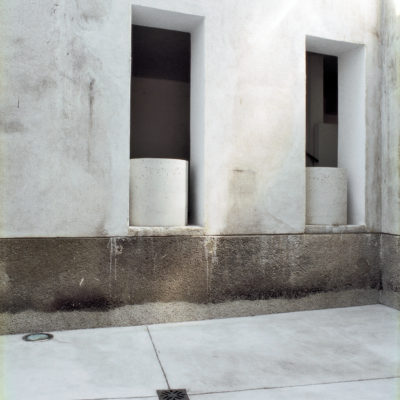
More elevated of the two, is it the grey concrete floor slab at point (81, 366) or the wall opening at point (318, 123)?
the wall opening at point (318, 123)

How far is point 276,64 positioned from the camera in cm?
524

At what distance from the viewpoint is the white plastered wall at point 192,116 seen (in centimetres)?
432

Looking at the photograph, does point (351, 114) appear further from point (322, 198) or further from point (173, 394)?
point (173, 394)

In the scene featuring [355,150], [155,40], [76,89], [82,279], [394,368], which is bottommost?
[394,368]

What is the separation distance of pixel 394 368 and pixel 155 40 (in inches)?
254

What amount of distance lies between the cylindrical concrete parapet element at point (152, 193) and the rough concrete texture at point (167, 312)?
988 mm

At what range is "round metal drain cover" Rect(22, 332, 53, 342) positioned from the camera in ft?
13.4

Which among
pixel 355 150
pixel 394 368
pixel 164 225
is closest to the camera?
pixel 394 368

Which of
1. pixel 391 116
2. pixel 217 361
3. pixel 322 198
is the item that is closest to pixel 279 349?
pixel 217 361

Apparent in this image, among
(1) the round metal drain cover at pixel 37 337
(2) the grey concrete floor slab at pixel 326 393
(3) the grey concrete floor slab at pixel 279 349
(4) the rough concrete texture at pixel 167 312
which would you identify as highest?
(4) the rough concrete texture at pixel 167 312

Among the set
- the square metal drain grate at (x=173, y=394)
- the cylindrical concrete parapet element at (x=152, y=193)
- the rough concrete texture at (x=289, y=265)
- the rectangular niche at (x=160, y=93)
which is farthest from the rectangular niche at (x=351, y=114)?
the square metal drain grate at (x=173, y=394)

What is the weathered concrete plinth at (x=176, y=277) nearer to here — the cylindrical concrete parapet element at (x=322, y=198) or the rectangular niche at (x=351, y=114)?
the cylindrical concrete parapet element at (x=322, y=198)

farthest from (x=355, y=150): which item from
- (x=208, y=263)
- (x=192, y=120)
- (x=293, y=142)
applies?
(x=208, y=263)

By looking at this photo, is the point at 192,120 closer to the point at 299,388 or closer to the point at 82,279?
the point at 82,279
